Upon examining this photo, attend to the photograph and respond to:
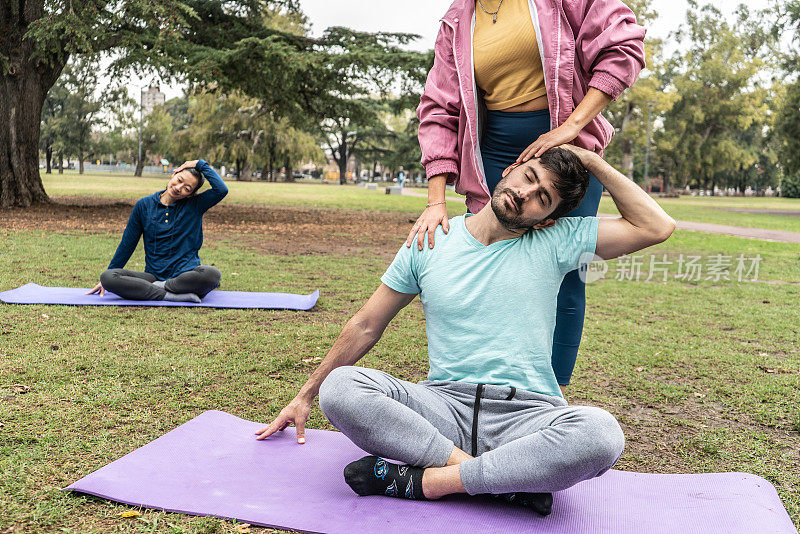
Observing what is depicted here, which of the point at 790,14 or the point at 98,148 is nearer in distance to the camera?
the point at 790,14

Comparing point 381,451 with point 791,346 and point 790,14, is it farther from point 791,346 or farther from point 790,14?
point 790,14

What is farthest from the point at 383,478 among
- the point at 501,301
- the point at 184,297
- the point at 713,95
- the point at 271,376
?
the point at 713,95

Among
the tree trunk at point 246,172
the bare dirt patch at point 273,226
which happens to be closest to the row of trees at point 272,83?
the bare dirt patch at point 273,226

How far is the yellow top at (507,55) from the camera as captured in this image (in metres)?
2.81

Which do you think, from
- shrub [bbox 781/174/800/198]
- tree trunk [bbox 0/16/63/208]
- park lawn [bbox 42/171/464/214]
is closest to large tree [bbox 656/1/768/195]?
shrub [bbox 781/174/800/198]

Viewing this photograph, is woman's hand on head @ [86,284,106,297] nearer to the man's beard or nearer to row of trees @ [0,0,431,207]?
the man's beard

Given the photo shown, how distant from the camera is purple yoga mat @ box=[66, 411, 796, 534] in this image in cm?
230

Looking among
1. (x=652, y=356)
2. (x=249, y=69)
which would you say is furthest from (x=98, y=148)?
(x=652, y=356)

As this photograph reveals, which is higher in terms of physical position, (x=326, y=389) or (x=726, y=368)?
(x=326, y=389)

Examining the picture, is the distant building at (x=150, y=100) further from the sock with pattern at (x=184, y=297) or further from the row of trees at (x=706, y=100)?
the sock with pattern at (x=184, y=297)

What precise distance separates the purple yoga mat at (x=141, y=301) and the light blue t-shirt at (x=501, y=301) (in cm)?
373

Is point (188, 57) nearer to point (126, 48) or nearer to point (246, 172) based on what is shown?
point (126, 48)

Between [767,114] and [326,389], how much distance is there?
53.7m

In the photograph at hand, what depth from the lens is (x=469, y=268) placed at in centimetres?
259
